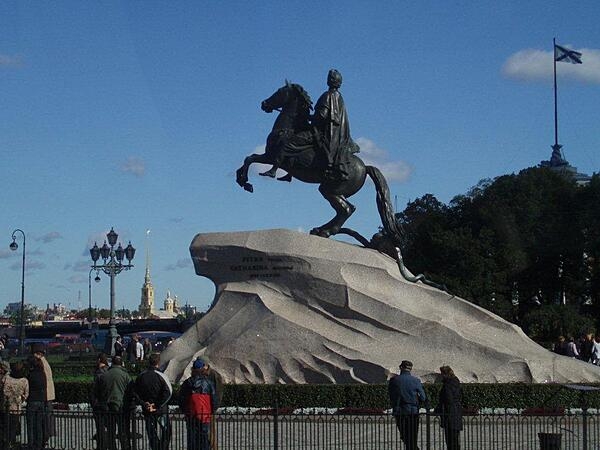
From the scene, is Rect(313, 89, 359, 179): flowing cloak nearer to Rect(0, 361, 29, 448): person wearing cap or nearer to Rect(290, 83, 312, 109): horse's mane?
Rect(290, 83, 312, 109): horse's mane

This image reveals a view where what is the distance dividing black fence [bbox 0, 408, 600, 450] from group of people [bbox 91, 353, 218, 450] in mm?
21

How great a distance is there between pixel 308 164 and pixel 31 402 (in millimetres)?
9233

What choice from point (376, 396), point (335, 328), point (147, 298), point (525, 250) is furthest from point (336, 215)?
point (147, 298)

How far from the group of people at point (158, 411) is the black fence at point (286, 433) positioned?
2 cm

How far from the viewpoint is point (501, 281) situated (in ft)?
152

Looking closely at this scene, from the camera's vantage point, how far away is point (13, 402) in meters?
12.8

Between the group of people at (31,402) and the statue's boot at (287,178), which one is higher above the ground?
the statue's boot at (287,178)

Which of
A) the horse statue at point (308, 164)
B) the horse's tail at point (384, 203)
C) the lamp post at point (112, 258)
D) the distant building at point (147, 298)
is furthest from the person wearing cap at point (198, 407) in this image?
the distant building at point (147, 298)

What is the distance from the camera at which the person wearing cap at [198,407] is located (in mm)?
11469

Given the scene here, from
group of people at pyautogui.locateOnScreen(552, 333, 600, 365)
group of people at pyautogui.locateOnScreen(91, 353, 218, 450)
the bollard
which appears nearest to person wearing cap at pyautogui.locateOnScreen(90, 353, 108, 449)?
group of people at pyautogui.locateOnScreen(91, 353, 218, 450)

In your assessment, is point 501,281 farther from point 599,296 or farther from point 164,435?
point 164,435

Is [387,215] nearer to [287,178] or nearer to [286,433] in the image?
[287,178]

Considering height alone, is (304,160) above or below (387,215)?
above

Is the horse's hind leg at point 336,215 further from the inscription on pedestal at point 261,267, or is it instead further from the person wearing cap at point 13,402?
the person wearing cap at point 13,402
